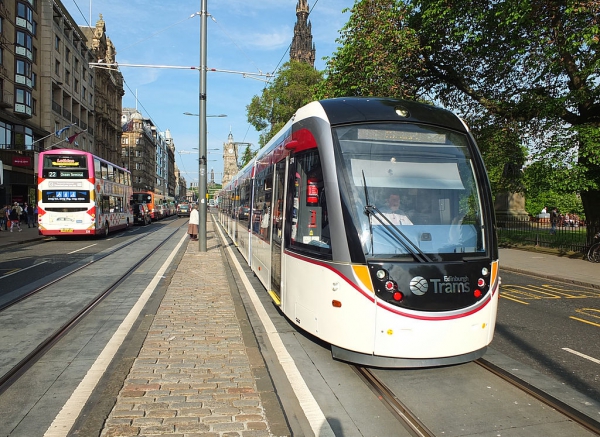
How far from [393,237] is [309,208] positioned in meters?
1.17

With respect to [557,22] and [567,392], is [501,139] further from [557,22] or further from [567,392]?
[567,392]

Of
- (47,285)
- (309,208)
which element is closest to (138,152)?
(47,285)

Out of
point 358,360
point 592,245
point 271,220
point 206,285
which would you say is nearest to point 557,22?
point 592,245

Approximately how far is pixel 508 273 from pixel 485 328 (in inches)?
374

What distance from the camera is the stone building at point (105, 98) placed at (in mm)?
61906

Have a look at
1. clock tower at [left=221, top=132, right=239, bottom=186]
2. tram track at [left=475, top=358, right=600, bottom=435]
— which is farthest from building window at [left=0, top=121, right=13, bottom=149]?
clock tower at [left=221, top=132, right=239, bottom=186]

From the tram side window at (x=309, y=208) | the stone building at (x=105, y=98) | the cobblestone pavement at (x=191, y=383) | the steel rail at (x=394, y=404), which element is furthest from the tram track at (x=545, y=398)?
the stone building at (x=105, y=98)

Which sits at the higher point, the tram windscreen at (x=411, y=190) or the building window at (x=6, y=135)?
the building window at (x=6, y=135)

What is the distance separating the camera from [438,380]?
4.57m

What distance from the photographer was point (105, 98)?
216 feet

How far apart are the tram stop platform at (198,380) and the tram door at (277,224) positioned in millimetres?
718

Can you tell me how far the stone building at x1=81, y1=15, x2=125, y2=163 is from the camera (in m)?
61.9

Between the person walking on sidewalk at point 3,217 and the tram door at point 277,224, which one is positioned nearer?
the tram door at point 277,224

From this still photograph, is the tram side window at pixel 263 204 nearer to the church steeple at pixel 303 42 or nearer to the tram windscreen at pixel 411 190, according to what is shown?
the tram windscreen at pixel 411 190
